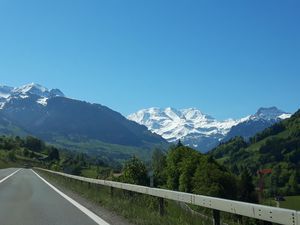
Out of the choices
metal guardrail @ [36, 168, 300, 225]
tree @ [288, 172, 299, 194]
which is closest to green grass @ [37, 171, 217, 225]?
metal guardrail @ [36, 168, 300, 225]

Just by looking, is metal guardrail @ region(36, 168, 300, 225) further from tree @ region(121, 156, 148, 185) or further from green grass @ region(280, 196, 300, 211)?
green grass @ region(280, 196, 300, 211)

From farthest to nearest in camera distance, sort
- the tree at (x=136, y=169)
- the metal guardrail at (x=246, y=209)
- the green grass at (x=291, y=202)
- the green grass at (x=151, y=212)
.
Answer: the green grass at (x=291, y=202) → the tree at (x=136, y=169) → the green grass at (x=151, y=212) → the metal guardrail at (x=246, y=209)

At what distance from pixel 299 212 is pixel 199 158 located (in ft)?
324

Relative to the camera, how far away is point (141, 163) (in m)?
72.6

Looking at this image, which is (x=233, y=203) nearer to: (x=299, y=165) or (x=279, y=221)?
(x=279, y=221)

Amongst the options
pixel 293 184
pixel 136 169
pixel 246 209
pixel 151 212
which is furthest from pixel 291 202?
pixel 246 209

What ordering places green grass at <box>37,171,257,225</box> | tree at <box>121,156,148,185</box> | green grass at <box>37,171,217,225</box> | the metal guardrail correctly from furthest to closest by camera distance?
tree at <box>121,156,148,185</box>, green grass at <box>37,171,217,225</box>, green grass at <box>37,171,257,225</box>, the metal guardrail

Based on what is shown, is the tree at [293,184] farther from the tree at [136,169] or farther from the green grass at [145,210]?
the green grass at [145,210]

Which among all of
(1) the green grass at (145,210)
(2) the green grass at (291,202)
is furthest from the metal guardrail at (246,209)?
(2) the green grass at (291,202)

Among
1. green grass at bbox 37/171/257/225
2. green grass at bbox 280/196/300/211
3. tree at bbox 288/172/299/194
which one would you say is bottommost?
green grass at bbox 37/171/257/225

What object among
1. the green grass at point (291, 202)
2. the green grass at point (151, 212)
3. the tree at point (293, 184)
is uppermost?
the tree at point (293, 184)

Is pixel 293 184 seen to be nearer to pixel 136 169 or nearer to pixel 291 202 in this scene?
pixel 291 202

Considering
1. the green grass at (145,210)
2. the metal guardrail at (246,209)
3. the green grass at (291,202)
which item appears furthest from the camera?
the green grass at (291,202)

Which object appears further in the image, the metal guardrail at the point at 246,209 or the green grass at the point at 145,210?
the green grass at the point at 145,210
